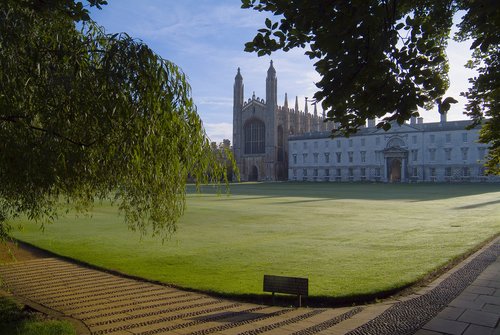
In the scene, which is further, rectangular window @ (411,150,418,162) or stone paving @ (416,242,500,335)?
rectangular window @ (411,150,418,162)

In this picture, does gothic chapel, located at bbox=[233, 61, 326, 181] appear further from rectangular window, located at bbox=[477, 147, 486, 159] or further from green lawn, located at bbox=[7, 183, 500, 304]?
green lawn, located at bbox=[7, 183, 500, 304]

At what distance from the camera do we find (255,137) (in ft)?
344

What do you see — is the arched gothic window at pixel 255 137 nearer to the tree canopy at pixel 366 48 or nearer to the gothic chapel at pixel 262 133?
the gothic chapel at pixel 262 133

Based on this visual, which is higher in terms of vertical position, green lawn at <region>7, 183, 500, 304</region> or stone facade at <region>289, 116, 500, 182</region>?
stone facade at <region>289, 116, 500, 182</region>

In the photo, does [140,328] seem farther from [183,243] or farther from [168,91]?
[183,243]

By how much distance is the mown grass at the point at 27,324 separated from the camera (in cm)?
631

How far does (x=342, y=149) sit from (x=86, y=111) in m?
91.0

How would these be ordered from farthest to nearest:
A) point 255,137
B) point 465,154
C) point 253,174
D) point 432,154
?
point 255,137 < point 253,174 < point 432,154 < point 465,154

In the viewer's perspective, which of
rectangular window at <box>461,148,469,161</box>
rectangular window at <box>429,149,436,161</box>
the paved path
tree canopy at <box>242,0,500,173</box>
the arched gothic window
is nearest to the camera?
tree canopy at <box>242,0,500,173</box>

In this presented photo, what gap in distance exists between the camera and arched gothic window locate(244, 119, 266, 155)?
103188 mm

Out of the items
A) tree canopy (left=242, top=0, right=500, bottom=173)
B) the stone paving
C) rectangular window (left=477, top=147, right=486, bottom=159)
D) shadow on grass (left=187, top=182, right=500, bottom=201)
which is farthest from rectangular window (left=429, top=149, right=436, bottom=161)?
tree canopy (left=242, top=0, right=500, bottom=173)

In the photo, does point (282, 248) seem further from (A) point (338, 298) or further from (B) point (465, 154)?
(B) point (465, 154)

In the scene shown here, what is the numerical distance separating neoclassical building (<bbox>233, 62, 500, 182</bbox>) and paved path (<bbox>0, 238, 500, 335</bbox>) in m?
71.9

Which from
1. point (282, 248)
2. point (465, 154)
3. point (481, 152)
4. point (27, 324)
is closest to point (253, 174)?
point (465, 154)
